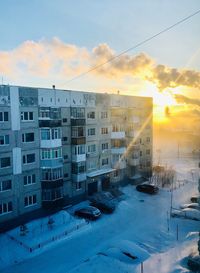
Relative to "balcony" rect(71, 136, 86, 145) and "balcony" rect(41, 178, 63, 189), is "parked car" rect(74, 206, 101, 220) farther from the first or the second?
"balcony" rect(71, 136, 86, 145)

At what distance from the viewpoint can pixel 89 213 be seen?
1185 inches

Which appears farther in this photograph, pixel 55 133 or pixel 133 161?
pixel 133 161

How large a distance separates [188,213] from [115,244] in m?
11.0

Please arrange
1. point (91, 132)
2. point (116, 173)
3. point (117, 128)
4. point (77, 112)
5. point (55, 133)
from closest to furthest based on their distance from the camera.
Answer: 1. point (55, 133)
2. point (77, 112)
3. point (91, 132)
4. point (117, 128)
5. point (116, 173)

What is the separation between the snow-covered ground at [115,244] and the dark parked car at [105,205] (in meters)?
0.84

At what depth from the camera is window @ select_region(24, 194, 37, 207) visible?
29.4 m

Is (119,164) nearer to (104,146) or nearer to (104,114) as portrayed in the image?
(104,146)

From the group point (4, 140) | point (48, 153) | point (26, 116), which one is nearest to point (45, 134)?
point (48, 153)

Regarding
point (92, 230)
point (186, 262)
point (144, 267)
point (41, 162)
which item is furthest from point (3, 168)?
point (186, 262)

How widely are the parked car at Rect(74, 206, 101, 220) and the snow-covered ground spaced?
717 millimetres

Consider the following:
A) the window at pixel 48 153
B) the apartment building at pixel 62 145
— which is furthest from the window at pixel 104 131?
the window at pixel 48 153

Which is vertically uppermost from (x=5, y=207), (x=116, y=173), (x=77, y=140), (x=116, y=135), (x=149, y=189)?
(x=116, y=135)

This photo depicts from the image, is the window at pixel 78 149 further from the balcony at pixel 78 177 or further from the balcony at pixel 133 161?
the balcony at pixel 133 161

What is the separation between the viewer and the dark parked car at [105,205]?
3211 centimetres
